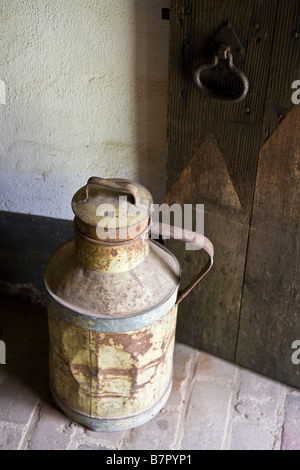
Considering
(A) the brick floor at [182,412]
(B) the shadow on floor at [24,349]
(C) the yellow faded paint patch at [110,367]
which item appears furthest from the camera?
(B) the shadow on floor at [24,349]

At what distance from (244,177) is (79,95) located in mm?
862

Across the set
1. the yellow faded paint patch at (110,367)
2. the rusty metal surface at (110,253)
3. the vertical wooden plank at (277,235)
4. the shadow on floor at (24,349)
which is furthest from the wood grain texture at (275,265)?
the shadow on floor at (24,349)

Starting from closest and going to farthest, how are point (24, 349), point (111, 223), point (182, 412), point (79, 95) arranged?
point (111, 223) → point (79, 95) → point (182, 412) → point (24, 349)

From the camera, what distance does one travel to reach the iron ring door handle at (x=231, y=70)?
2.29 metres

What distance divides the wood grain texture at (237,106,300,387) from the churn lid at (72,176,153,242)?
0.56m

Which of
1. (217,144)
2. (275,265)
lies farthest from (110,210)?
(275,265)

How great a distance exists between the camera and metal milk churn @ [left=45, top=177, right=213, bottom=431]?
234cm

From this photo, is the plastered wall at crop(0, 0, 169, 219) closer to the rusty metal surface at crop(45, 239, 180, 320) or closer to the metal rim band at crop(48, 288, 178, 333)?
the rusty metal surface at crop(45, 239, 180, 320)

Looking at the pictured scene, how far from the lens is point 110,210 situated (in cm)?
230

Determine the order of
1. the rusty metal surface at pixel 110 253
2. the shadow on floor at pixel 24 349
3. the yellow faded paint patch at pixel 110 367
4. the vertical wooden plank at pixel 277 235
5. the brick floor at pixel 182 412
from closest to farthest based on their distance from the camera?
the vertical wooden plank at pixel 277 235 < the rusty metal surface at pixel 110 253 < the yellow faded paint patch at pixel 110 367 < the brick floor at pixel 182 412 < the shadow on floor at pixel 24 349

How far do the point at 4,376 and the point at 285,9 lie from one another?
218 cm

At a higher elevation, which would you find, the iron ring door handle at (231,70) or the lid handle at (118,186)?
the iron ring door handle at (231,70)

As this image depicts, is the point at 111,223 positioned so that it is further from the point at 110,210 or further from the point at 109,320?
the point at 109,320

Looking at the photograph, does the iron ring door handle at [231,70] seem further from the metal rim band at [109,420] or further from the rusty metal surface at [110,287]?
the metal rim band at [109,420]
